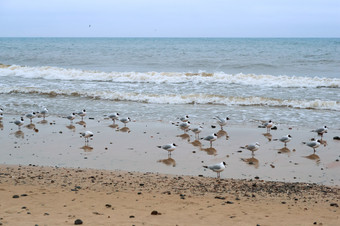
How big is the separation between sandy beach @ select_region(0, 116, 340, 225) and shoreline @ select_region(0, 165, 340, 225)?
0.05 feet

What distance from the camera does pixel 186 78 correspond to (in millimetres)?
26062

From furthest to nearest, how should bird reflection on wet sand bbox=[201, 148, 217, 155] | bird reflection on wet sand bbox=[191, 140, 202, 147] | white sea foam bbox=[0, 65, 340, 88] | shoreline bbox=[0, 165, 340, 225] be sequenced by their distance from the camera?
white sea foam bbox=[0, 65, 340, 88] → bird reflection on wet sand bbox=[191, 140, 202, 147] → bird reflection on wet sand bbox=[201, 148, 217, 155] → shoreline bbox=[0, 165, 340, 225]

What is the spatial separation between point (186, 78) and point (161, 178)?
719 inches

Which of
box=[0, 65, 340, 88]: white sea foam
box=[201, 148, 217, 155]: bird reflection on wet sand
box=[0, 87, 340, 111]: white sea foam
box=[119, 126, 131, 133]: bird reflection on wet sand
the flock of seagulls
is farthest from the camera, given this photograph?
box=[0, 65, 340, 88]: white sea foam

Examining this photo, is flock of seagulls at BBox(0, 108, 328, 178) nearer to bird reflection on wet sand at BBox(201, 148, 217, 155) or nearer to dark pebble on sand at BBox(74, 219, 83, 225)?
bird reflection on wet sand at BBox(201, 148, 217, 155)

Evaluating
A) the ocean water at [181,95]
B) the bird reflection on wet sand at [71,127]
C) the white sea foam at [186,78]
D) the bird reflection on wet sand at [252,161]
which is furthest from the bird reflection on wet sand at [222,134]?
the white sea foam at [186,78]

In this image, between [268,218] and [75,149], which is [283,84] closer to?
[75,149]

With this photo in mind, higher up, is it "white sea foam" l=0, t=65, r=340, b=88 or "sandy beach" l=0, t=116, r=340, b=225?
"white sea foam" l=0, t=65, r=340, b=88

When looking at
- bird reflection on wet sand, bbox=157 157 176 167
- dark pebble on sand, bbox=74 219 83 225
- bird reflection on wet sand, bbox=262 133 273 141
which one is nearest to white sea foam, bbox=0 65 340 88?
bird reflection on wet sand, bbox=262 133 273 141

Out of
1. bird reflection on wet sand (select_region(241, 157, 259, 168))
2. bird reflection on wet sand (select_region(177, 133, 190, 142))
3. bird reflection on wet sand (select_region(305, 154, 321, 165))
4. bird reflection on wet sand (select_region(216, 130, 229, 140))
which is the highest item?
bird reflection on wet sand (select_region(305, 154, 321, 165))

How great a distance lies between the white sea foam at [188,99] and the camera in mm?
17391

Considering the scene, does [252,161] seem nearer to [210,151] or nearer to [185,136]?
[210,151]

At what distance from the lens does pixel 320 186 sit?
781 cm

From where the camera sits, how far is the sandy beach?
6.04m
